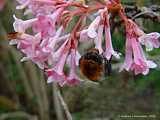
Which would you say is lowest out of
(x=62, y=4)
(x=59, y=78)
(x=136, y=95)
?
(x=136, y=95)

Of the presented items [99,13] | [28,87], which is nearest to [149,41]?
[99,13]

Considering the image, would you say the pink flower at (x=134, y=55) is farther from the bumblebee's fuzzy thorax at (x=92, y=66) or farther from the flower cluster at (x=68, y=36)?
the bumblebee's fuzzy thorax at (x=92, y=66)

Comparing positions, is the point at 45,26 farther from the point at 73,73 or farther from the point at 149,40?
the point at 149,40

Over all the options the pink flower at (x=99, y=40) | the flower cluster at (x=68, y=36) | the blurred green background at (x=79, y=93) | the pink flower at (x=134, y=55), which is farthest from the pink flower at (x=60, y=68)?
the blurred green background at (x=79, y=93)

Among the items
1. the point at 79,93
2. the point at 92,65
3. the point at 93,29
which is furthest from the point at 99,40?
the point at 79,93

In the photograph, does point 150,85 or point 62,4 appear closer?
point 62,4

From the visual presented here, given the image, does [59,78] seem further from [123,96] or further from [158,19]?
[123,96]
